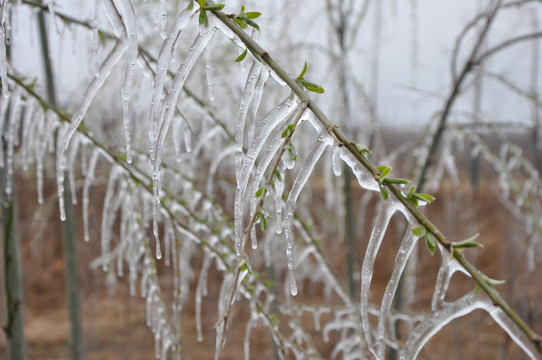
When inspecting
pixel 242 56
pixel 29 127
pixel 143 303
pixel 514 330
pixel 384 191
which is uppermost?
pixel 143 303

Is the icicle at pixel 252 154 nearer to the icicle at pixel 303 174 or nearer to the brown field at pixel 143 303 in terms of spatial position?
the icicle at pixel 303 174

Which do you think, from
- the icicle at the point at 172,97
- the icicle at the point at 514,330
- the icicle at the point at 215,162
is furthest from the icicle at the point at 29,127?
the icicle at the point at 514,330

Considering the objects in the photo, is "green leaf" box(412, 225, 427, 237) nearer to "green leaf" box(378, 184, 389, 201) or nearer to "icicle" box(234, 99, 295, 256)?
"green leaf" box(378, 184, 389, 201)

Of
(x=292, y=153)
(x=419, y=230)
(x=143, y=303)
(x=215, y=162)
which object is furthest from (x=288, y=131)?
(x=143, y=303)

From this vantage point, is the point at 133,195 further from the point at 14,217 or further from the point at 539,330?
the point at 539,330

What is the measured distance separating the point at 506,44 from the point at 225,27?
1084mm

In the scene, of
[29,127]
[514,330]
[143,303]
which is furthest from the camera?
[143,303]

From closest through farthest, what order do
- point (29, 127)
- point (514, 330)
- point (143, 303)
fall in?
1. point (514, 330)
2. point (29, 127)
3. point (143, 303)

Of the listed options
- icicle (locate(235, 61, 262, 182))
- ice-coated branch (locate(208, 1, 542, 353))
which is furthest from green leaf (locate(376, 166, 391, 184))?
icicle (locate(235, 61, 262, 182))

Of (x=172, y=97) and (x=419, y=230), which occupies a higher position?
(x=172, y=97)

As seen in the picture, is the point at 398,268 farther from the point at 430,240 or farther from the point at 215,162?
the point at 215,162

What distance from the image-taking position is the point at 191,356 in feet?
17.8

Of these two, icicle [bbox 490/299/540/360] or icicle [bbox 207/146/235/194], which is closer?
icicle [bbox 490/299/540/360]

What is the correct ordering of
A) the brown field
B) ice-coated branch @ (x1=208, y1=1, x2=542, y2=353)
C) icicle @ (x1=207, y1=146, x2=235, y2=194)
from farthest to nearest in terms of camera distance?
the brown field, icicle @ (x1=207, y1=146, x2=235, y2=194), ice-coated branch @ (x1=208, y1=1, x2=542, y2=353)
